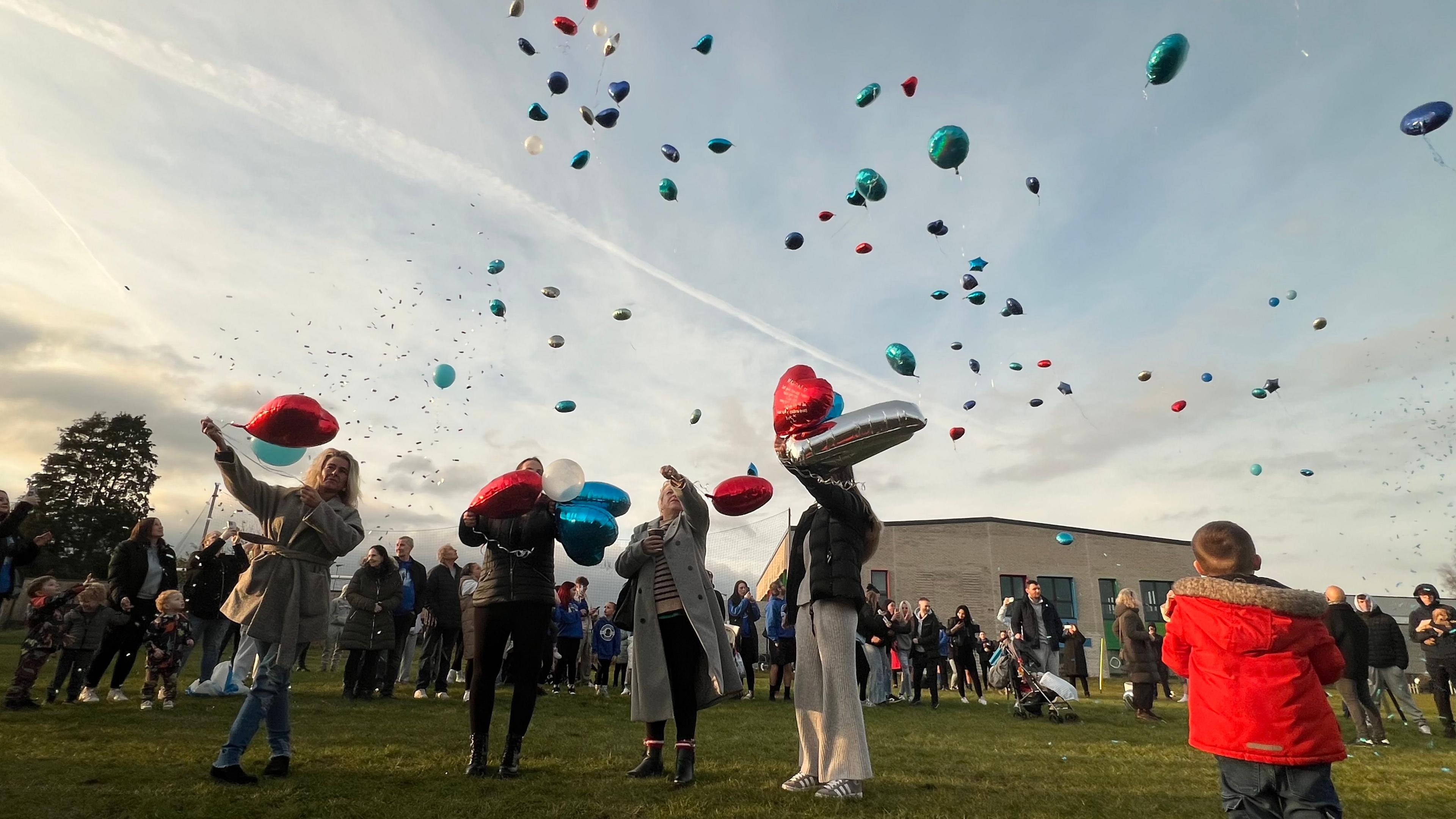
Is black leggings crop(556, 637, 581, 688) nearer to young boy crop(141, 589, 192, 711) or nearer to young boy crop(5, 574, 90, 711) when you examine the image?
young boy crop(141, 589, 192, 711)

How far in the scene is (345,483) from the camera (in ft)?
15.3

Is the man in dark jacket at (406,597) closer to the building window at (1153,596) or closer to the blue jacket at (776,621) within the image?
Answer: the blue jacket at (776,621)

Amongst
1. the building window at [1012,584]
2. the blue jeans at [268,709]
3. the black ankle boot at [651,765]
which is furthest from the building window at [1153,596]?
the blue jeans at [268,709]

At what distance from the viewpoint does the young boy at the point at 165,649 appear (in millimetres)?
7168

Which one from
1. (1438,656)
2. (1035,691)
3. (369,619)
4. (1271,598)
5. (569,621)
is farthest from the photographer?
(569,621)

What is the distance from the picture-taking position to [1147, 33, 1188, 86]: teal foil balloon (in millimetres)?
6586

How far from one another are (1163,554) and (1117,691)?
69.1 ft

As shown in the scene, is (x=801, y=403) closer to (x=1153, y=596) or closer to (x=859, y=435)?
(x=859, y=435)

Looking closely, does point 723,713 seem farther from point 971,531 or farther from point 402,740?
point 971,531

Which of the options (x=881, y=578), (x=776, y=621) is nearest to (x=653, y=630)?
(x=776, y=621)

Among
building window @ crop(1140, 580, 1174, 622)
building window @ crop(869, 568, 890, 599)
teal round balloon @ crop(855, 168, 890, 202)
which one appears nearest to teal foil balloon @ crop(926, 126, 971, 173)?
teal round balloon @ crop(855, 168, 890, 202)

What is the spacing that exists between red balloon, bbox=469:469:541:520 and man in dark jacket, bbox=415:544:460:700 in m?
5.85

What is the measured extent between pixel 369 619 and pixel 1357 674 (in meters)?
11.6

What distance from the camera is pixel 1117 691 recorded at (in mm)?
18234
